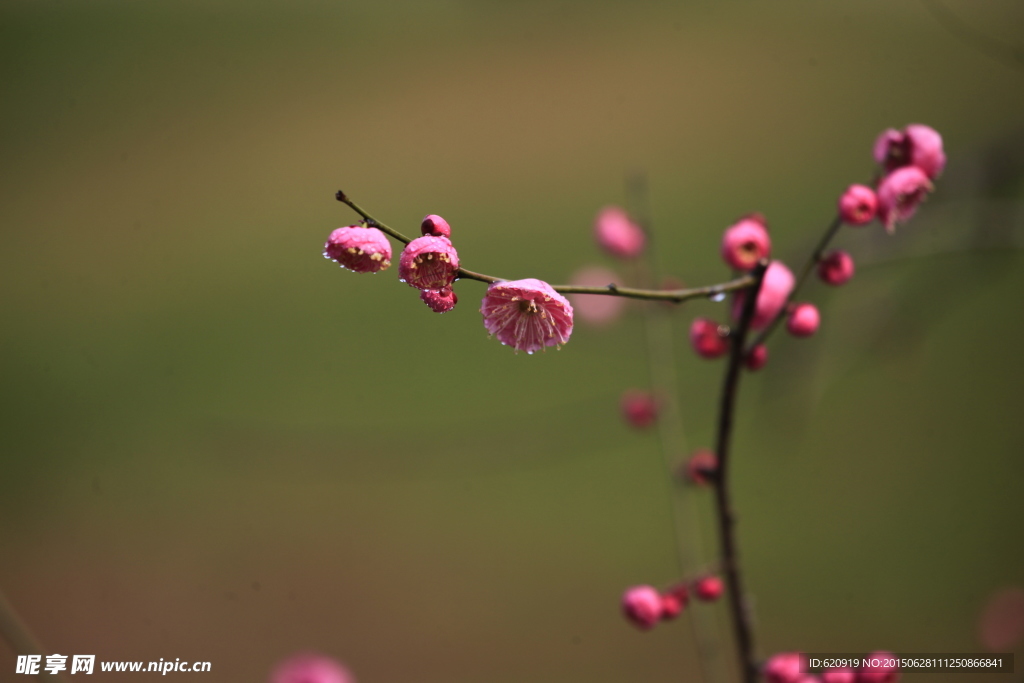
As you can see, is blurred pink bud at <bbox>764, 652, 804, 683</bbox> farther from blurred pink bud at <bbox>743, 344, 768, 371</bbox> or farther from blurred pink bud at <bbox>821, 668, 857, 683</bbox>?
blurred pink bud at <bbox>743, 344, 768, 371</bbox>

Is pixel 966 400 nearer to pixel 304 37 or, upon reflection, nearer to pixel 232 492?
pixel 304 37

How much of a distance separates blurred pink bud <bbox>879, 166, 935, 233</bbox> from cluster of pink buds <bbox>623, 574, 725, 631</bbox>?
1.07 feet

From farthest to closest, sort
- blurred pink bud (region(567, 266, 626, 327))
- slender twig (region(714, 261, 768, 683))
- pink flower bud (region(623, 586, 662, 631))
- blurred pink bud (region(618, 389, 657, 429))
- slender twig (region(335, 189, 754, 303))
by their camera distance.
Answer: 1. blurred pink bud (region(567, 266, 626, 327))
2. blurred pink bud (region(618, 389, 657, 429))
3. pink flower bud (region(623, 586, 662, 631))
4. slender twig (region(714, 261, 768, 683))
5. slender twig (region(335, 189, 754, 303))

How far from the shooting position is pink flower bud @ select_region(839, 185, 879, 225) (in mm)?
467

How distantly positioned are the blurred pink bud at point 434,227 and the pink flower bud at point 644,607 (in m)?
0.38

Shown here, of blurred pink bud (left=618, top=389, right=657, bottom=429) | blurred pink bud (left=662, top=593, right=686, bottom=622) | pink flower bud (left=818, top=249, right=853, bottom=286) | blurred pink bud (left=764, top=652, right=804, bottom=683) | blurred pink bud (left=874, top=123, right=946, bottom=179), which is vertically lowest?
blurred pink bud (left=764, top=652, right=804, bottom=683)

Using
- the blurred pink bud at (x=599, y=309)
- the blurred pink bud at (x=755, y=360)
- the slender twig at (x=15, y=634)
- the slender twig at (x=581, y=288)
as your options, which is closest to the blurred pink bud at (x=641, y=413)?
the blurred pink bud at (x=599, y=309)

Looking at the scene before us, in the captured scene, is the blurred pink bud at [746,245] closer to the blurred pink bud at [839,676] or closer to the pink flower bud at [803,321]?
the pink flower bud at [803,321]

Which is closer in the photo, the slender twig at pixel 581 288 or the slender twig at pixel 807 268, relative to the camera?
the slender twig at pixel 581 288

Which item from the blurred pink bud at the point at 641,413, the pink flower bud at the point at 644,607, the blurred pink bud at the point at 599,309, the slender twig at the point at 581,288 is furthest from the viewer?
the blurred pink bud at the point at 599,309

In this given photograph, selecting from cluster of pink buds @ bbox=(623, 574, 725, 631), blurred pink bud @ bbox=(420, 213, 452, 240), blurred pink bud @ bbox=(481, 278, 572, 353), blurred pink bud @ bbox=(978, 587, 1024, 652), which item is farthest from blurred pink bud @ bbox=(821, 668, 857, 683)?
blurred pink bud @ bbox=(978, 587, 1024, 652)

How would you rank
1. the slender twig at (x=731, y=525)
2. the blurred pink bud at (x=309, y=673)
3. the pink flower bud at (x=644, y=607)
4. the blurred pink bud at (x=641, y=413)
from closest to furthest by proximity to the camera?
1. the slender twig at (x=731, y=525)
2. the pink flower bud at (x=644, y=607)
3. the blurred pink bud at (x=309, y=673)
4. the blurred pink bud at (x=641, y=413)

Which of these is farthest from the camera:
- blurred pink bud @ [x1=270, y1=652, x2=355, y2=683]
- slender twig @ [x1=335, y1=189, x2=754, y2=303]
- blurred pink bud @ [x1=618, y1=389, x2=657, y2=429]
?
blurred pink bud @ [x1=618, y1=389, x2=657, y2=429]

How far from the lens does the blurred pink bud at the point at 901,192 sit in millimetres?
469
